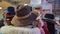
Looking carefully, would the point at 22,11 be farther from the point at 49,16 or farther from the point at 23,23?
the point at 49,16

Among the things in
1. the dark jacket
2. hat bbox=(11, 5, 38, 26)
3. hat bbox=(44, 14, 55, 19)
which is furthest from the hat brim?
hat bbox=(44, 14, 55, 19)

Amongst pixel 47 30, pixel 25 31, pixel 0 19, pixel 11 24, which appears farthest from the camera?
pixel 0 19

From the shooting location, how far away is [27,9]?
1.20 meters

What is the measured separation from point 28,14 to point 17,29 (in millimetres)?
139

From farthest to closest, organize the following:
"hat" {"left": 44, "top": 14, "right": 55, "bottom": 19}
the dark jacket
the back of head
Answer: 1. "hat" {"left": 44, "top": 14, "right": 55, "bottom": 19}
2. the dark jacket
3. the back of head

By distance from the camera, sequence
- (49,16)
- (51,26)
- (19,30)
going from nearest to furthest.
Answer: (19,30) → (51,26) → (49,16)

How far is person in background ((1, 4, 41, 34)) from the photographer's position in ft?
3.62

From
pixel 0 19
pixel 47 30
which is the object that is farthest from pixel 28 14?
pixel 0 19

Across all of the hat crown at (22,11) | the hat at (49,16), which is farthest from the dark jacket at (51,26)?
the hat crown at (22,11)

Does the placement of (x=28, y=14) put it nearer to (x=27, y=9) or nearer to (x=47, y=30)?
(x=27, y=9)

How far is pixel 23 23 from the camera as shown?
1.15m

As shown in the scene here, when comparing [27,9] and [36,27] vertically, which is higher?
[27,9]

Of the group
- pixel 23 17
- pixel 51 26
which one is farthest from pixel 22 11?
pixel 51 26

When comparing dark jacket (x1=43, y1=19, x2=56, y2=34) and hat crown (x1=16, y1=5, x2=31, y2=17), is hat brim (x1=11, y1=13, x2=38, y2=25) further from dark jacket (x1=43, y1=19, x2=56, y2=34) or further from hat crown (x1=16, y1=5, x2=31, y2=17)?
dark jacket (x1=43, y1=19, x2=56, y2=34)
